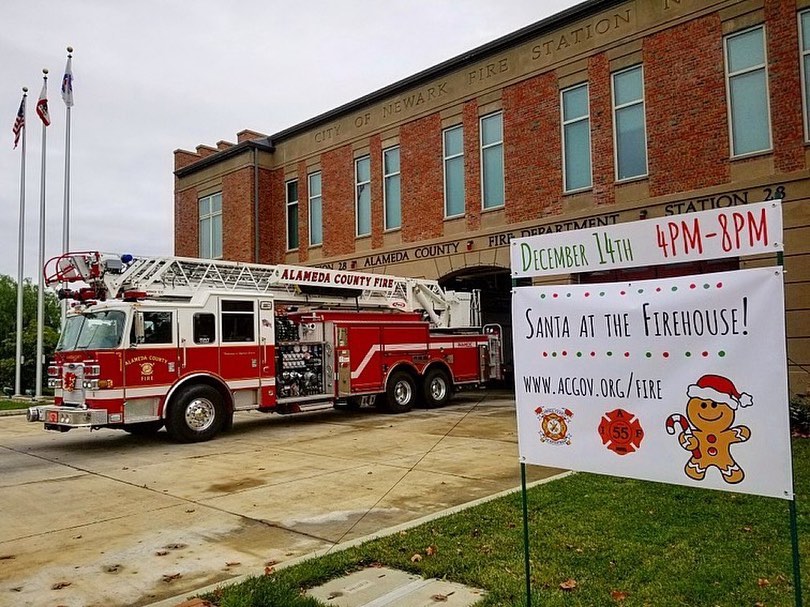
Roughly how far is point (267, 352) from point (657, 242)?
10.6m

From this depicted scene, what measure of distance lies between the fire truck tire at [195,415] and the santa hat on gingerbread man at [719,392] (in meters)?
10.1

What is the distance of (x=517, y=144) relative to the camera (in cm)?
1938

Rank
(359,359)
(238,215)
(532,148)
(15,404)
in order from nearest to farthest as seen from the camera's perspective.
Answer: (359,359) → (532,148) → (15,404) → (238,215)

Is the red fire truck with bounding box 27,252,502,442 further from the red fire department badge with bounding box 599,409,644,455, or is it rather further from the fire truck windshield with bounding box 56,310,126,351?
the red fire department badge with bounding box 599,409,644,455

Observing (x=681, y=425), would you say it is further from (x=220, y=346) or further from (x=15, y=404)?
(x=15, y=404)

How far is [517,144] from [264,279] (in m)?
8.70

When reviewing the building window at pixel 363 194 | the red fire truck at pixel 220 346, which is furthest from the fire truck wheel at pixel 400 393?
the building window at pixel 363 194

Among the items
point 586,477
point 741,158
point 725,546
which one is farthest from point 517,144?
point 725,546

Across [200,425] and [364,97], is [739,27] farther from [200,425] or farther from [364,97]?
[200,425]

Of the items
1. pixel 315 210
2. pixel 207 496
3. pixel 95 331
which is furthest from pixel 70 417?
pixel 315 210

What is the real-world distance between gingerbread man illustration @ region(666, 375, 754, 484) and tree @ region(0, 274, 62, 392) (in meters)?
26.3

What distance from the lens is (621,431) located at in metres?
4.11

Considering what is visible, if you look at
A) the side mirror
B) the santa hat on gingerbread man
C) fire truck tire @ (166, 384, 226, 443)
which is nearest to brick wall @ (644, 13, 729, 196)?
fire truck tire @ (166, 384, 226, 443)

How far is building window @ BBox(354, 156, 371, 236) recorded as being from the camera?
23828 mm
